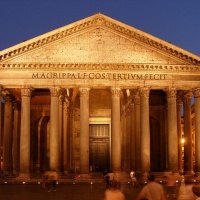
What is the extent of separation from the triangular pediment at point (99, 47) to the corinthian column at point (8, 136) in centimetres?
644

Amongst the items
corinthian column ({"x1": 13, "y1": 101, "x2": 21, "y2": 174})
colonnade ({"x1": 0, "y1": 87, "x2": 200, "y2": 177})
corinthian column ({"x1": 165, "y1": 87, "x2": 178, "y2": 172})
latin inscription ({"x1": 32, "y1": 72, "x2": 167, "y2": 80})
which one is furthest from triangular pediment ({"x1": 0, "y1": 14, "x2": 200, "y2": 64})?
corinthian column ({"x1": 13, "y1": 101, "x2": 21, "y2": 174})

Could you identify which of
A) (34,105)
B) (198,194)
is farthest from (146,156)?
(198,194)

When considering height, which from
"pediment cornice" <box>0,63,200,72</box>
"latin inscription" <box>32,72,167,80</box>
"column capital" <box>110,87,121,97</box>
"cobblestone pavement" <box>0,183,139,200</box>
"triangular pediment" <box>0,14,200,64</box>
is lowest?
"cobblestone pavement" <box>0,183,139,200</box>

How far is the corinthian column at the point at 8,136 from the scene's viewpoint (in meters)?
39.6

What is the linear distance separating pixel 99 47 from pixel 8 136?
11457mm

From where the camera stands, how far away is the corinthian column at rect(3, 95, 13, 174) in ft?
130

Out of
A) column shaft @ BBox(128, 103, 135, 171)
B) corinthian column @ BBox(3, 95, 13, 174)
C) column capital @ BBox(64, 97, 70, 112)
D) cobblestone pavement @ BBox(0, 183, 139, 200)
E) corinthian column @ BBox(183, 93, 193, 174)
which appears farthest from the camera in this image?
column capital @ BBox(64, 97, 70, 112)

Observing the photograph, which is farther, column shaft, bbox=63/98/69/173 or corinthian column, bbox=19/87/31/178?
column shaft, bbox=63/98/69/173

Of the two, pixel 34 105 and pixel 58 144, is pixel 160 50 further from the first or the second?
pixel 34 105

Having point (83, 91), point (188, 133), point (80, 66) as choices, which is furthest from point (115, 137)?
point (188, 133)

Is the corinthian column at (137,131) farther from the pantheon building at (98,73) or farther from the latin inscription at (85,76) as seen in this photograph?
the latin inscription at (85,76)

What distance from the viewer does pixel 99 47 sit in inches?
1400

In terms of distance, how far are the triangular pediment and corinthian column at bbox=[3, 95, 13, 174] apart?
644cm

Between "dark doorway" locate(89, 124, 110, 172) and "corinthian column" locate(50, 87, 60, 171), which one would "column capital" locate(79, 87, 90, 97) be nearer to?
"corinthian column" locate(50, 87, 60, 171)
